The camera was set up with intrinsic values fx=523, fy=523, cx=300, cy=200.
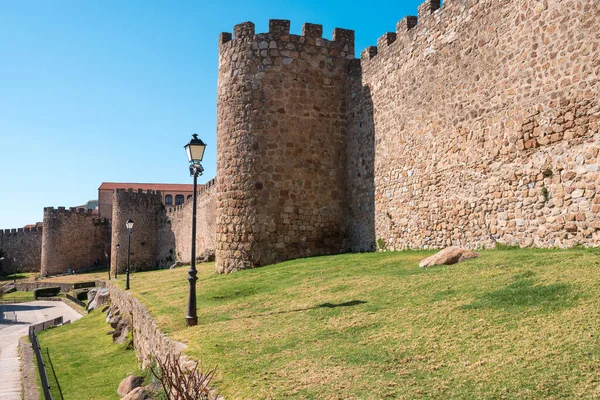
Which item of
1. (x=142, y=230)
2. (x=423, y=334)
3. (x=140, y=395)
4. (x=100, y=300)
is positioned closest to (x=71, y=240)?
(x=142, y=230)

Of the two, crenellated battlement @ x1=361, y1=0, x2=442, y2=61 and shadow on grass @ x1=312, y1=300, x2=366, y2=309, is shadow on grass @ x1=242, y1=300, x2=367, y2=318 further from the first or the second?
crenellated battlement @ x1=361, y1=0, x2=442, y2=61

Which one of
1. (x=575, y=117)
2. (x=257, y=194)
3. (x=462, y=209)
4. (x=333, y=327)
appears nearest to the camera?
(x=333, y=327)

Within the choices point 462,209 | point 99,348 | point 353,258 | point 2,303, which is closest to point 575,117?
point 462,209

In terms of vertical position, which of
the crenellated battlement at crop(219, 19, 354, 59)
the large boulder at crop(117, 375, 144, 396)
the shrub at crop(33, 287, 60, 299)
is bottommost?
the shrub at crop(33, 287, 60, 299)

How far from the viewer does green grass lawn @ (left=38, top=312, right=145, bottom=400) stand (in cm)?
1048

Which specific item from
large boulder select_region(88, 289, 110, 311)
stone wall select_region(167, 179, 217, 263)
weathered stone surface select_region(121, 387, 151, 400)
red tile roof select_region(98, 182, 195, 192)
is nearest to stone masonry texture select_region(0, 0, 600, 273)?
weathered stone surface select_region(121, 387, 151, 400)

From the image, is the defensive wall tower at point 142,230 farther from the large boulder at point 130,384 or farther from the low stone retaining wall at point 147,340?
the large boulder at point 130,384

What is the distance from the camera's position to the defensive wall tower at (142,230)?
43.1 m

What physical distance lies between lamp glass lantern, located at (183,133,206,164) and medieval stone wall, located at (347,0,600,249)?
227 inches

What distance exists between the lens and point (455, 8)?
12008mm

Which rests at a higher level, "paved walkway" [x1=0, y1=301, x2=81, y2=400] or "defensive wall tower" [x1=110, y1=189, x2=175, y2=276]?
"defensive wall tower" [x1=110, y1=189, x2=175, y2=276]

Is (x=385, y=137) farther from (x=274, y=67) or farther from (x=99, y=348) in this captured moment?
(x=99, y=348)

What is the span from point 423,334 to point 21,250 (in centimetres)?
6426

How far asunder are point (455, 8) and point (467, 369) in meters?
9.77
